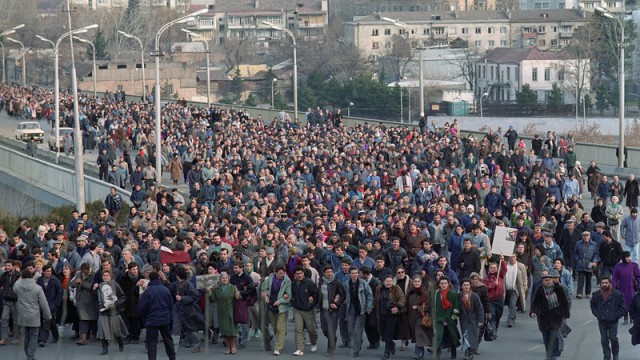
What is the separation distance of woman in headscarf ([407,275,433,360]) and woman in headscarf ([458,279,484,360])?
44 cm

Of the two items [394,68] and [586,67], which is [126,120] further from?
[394,68]

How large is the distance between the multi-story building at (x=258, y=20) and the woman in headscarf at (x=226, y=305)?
163 meters

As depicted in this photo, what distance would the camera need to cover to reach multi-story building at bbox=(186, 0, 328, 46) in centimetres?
18638

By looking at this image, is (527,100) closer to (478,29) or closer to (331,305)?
(478,29)

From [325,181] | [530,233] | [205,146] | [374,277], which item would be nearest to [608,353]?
[374,277]

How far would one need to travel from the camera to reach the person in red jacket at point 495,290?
20.0 meters

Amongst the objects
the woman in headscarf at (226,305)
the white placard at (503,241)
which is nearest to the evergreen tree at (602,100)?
the white placard at (503,241)

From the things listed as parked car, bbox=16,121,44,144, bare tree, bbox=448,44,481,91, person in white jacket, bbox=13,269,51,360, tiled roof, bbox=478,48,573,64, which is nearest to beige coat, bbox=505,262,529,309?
person in white jacket, bbox=13,269,51,360

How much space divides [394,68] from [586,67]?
74.0ft

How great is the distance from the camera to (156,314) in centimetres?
1830

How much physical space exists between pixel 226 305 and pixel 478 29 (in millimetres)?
145937

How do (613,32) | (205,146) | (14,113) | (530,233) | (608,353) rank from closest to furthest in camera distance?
(608,353) → (530,233) → (205,146) → (14,113) → (613,32)

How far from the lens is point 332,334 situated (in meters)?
19.3

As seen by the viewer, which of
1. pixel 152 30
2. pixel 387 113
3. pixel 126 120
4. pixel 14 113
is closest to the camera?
pixel 126 120
